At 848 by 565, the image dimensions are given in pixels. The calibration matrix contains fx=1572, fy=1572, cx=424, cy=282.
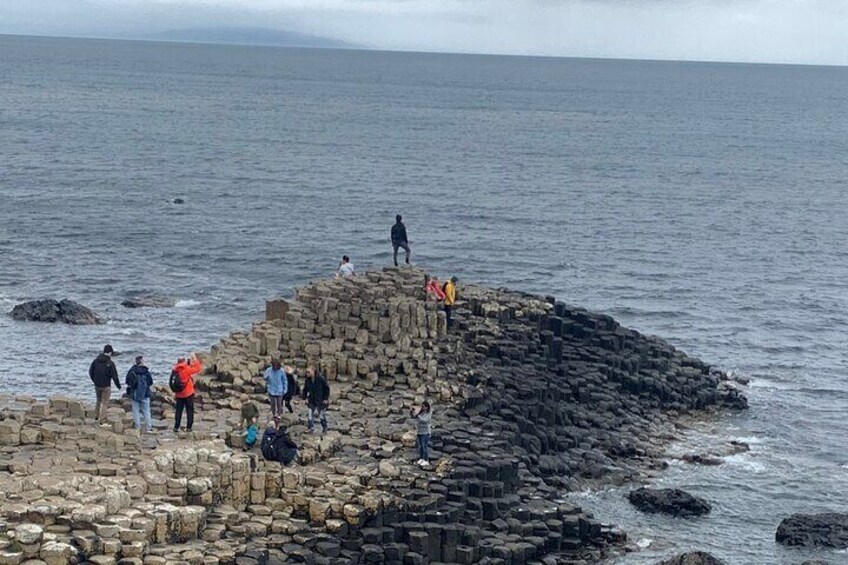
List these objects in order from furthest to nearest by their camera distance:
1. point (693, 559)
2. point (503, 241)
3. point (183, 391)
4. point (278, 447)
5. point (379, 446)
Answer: point (503, 241)
point (379, 446)
point (183, 391)
point (278, 447)
point (693, 559)

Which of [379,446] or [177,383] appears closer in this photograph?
[177,383]

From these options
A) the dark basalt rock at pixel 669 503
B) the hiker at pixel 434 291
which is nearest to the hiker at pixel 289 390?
the dark basalt rock at pixel 669 503

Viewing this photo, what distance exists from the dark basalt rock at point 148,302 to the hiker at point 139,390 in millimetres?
25818

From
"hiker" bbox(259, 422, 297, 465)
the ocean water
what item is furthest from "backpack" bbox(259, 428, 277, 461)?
the ocean water

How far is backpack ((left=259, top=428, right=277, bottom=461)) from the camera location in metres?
36.3

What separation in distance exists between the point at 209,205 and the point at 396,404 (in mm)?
57138

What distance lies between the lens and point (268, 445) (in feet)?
120

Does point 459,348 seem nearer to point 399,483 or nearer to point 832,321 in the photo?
point 399,483

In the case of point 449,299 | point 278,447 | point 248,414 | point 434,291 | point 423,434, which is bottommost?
point 278,447

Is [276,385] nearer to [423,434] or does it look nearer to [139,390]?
[139,390]

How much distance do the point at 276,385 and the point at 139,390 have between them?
3518mm

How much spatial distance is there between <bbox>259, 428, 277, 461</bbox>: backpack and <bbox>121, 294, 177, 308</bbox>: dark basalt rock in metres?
28.2

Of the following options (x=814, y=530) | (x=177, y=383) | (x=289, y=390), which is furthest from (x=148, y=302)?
(x=814, y=530)

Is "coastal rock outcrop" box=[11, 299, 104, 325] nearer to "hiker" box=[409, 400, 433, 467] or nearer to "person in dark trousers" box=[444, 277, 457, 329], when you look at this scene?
"person in dark trousers" box=[444, 277, 457, 329]
